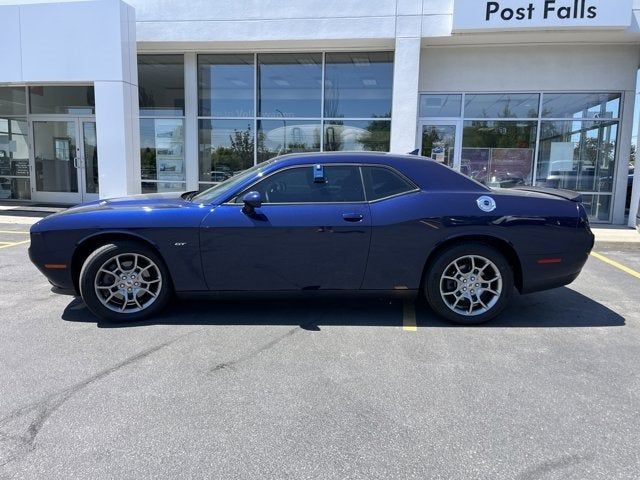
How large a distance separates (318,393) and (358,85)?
1051 centimetres

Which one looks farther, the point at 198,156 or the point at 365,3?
the point at 198,156

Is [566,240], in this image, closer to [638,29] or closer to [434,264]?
[434,264]

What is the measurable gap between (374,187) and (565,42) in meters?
9.20

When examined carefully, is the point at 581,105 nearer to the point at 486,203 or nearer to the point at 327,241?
the point at 486,203

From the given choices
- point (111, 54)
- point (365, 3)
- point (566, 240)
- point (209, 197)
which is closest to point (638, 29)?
point (365, 3)

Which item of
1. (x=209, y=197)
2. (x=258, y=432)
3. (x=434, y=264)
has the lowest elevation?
(x=258, y=432)

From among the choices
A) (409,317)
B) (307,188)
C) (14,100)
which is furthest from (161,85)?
(409,317)

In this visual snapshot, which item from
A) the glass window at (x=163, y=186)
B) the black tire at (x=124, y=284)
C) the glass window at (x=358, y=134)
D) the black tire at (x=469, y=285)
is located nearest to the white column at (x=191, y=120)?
the glass window at (x=163, y=186)

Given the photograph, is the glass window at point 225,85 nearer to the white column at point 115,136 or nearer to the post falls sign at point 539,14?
the white column at point 115,136

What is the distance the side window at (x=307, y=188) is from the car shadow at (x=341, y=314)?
0.99 meters

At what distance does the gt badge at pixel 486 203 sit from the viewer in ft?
14.6

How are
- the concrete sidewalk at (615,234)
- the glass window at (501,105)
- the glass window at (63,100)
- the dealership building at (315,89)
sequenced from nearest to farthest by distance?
the concrete sidewalk at (615,234) < the dealership building at (315,89) < the glass window at (501,105) < the glass window at (63,100)

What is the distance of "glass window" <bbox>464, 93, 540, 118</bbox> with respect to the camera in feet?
38.8

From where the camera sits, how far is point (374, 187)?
4531 mm
